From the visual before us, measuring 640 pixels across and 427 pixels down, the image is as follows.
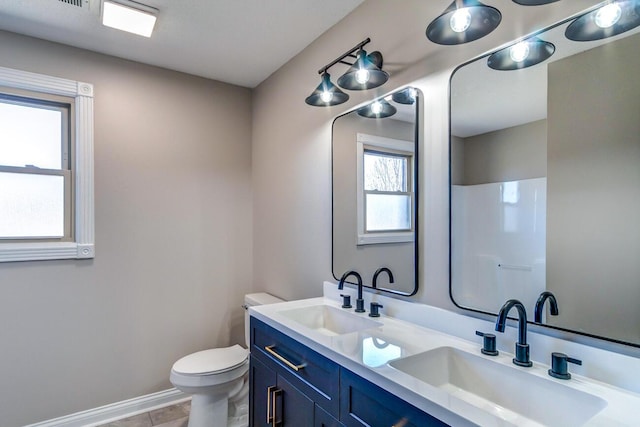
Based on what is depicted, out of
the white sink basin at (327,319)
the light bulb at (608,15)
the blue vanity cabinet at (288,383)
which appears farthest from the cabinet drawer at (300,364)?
the light bulb at (608,15)

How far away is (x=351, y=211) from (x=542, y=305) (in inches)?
43.3

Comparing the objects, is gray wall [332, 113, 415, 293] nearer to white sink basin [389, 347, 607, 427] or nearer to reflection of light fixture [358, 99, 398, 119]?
reflection of light fixture [358, 99, 398, 119]

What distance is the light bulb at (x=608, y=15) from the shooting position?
3.28 ft

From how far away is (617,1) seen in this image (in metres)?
1.00

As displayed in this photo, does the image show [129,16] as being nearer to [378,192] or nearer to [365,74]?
[365,74]

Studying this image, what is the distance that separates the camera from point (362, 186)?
1.96 metres

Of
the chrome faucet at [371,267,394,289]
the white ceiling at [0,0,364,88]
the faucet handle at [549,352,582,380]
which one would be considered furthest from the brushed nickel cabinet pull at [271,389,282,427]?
the white ceiling at [0,0,364,88]

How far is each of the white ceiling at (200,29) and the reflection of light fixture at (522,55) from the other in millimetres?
921

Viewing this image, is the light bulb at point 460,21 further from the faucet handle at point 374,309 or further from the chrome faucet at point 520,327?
the faucet handle at point 374,309

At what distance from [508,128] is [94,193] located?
8.21 feet

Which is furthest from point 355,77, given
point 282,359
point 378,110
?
point 282,359

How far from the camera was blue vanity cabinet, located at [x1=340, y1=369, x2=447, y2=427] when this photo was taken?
3.13 feet

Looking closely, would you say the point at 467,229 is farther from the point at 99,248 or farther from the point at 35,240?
the point at 35,240

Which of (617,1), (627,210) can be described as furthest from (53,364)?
(617,1)
